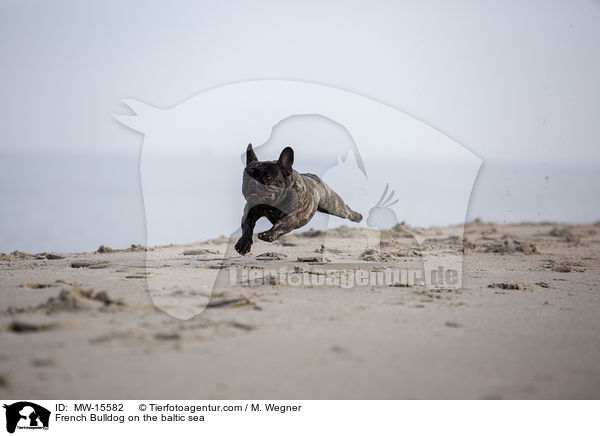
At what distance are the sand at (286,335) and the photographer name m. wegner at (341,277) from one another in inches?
3.2

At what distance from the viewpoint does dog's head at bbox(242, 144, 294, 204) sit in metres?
6.50

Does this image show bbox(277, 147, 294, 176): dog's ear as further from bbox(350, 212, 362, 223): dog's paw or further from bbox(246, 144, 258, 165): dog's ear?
bbox(350, 212, 362, 223): dog's paw

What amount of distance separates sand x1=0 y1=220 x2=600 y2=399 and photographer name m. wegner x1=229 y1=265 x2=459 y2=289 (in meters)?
0.08

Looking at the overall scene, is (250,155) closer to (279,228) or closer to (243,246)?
(279,228)

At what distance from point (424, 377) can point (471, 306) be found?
2020mm

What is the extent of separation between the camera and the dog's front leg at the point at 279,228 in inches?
258

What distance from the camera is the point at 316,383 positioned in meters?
2.88

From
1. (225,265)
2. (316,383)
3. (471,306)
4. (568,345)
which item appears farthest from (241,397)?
(225,265)

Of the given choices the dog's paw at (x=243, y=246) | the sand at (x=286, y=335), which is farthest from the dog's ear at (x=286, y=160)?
the sand at (x=286, y=335)

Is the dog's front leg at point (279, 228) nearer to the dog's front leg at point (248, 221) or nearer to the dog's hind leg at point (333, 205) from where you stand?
the dog's front leg at point (248, 221)

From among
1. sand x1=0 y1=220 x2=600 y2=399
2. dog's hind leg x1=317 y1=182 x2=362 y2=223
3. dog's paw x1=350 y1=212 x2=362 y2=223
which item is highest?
dog's hind leg x1=317 y1=182 x2=362 y2=223
